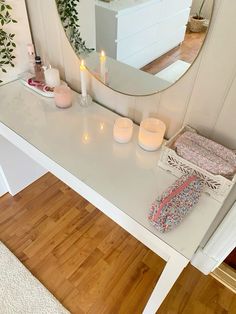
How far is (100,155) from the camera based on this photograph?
34.5 inches

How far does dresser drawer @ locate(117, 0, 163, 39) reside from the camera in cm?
72

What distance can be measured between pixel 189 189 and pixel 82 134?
0.46 m

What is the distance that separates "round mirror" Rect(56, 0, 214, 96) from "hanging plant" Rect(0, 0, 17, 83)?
223 mm

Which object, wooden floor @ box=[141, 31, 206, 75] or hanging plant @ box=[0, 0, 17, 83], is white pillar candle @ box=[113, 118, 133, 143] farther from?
hanging plant @ box=[0, 0, 17, 83]

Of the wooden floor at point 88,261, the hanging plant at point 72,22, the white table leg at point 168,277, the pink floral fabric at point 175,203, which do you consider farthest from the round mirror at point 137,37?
the wooden floor at point 88,261

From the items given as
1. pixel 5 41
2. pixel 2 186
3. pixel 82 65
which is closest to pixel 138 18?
pixel 82 65

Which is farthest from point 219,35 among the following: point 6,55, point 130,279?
point 130,279

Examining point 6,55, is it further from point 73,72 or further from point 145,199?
point 145,199

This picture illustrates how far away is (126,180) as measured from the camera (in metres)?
0.80

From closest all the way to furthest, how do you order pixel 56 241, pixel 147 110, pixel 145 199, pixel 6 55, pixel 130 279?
1. pixel 145 199
2. pixel 147 110
3. pixel 6 55
4. pixel 130 279
5. pixel 56 241

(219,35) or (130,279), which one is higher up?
(219,35)

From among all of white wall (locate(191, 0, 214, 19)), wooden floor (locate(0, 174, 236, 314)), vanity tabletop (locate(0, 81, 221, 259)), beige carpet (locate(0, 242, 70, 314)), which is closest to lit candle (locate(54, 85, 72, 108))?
vanity tabletop (locate(0, 81, 221, 259))

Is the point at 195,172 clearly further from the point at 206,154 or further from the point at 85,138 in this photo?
the point at 85,138

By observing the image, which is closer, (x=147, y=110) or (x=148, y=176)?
(x=148, y=176)
